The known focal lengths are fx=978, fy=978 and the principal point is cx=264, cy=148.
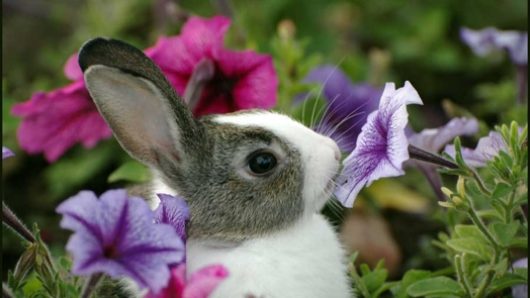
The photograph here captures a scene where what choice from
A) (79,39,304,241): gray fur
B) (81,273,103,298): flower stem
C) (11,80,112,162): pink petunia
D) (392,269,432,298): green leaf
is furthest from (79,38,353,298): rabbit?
(11,80,112,162): pink petunia

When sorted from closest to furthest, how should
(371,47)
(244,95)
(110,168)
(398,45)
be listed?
(244,95), (110,168), (398,45), (371,47)

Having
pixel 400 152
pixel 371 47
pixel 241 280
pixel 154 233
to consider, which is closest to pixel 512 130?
pixel 400 152

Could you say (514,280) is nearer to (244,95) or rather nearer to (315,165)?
(315,165)

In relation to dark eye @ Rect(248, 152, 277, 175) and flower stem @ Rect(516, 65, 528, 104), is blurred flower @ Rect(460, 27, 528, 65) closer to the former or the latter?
flower stem @ Rect(516, 65, 528, 104)

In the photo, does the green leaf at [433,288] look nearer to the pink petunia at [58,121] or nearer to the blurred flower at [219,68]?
the blurred flower at [219,68]

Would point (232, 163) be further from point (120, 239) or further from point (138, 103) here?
point (120, 239)

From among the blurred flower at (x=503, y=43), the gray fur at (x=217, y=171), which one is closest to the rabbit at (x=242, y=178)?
the gray fur at (x=217, y=171)
